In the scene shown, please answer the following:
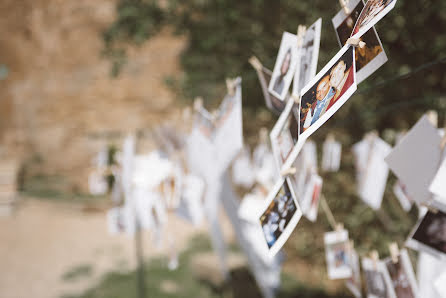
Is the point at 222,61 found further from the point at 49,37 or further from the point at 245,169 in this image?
the point at 49,37

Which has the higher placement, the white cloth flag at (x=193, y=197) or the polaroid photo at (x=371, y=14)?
the polaroid photo at (x=371, y=14)

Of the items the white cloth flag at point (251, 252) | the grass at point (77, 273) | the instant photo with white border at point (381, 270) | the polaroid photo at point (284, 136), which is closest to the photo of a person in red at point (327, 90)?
the polaroid photo at point (284, 136)

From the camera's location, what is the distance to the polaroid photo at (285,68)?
82 centimetres

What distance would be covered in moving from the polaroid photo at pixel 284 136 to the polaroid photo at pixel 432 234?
439mm

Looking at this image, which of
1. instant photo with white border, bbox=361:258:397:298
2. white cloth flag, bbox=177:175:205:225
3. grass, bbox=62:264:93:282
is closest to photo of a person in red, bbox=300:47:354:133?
instant photo with white border, bbox=361:258:397:298

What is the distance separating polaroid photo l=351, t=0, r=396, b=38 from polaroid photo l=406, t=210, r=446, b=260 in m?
0.54

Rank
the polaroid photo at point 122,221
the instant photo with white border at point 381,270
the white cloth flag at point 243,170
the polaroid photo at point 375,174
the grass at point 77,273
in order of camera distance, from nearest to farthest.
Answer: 1. the instant photo with white border at point 381,270
2. the polaroid photo at point 375,174
3. the polaroid photo at point 122,221
4. the white cloth flag at point 243,170
5. the grass at point 77,273

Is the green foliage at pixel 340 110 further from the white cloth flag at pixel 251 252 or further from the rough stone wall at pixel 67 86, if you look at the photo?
the white cloth flag at pixel 251 252

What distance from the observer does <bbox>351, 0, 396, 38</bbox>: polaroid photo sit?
0.58m

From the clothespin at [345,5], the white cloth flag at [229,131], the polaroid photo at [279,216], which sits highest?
the clothespin at [345,5]

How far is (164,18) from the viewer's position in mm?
3689

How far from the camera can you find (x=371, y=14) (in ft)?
2.01

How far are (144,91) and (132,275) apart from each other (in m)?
2.30

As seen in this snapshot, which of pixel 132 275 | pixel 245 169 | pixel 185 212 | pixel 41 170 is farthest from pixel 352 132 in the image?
pixel 41 170
